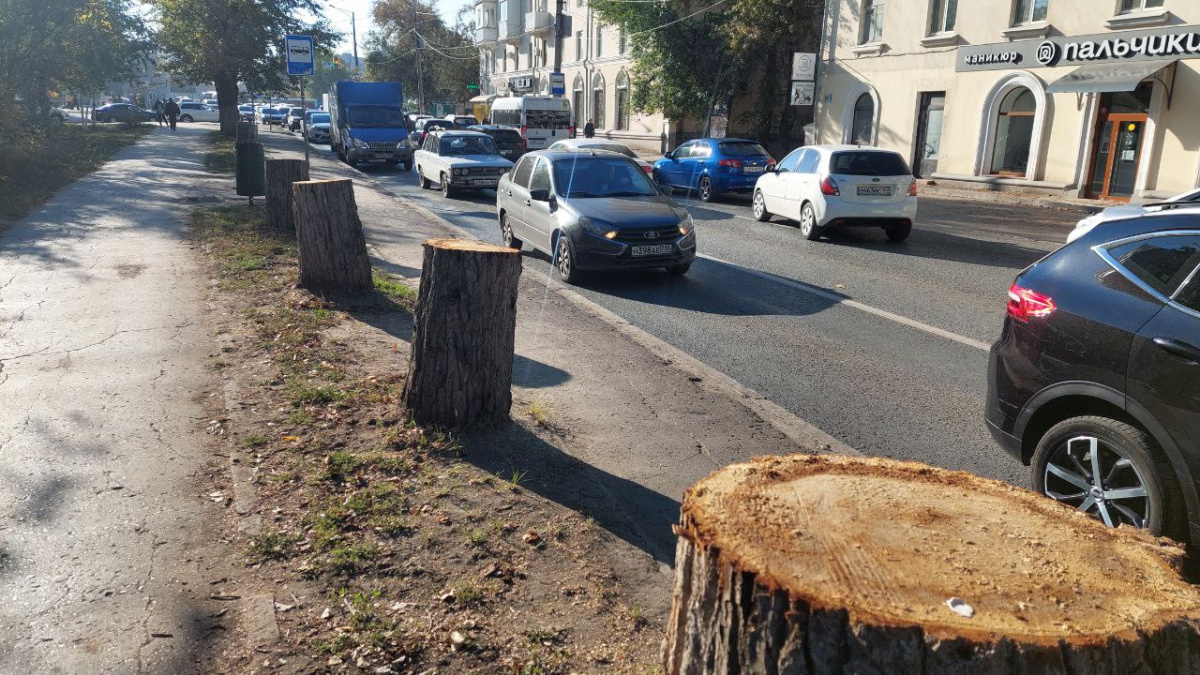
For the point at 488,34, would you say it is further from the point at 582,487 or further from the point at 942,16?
the point at 582,487

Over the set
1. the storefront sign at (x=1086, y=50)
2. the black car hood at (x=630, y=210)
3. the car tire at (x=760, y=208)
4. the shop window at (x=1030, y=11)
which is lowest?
the car tire at (x=760, y=208)

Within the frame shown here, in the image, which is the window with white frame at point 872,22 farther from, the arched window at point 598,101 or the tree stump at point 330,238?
the tree stump at point 330,238

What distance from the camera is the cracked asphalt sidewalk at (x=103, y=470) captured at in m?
3.36

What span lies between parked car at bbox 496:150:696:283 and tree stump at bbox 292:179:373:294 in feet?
9.30

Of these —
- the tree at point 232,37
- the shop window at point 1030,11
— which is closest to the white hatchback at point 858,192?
the shop window at point 1030,11

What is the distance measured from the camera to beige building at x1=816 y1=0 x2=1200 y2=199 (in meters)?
20.4

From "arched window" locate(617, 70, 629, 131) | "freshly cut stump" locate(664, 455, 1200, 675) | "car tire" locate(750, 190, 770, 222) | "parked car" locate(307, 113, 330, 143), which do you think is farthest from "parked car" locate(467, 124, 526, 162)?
"freshly cut stump" locate(664, 455, 1200, 675)

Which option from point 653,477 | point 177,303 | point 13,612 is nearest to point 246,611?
point 13,612

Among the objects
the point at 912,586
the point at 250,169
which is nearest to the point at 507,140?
Result: the point at 250,169

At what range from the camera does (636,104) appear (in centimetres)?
4091

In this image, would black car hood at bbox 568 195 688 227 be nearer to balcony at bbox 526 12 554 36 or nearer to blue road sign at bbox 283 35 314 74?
blue road sign at bbox 283 35 314 74

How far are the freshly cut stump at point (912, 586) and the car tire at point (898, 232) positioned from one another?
13.5 meters

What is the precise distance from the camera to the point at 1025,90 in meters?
24.2

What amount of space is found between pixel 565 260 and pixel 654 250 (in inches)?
46.4
